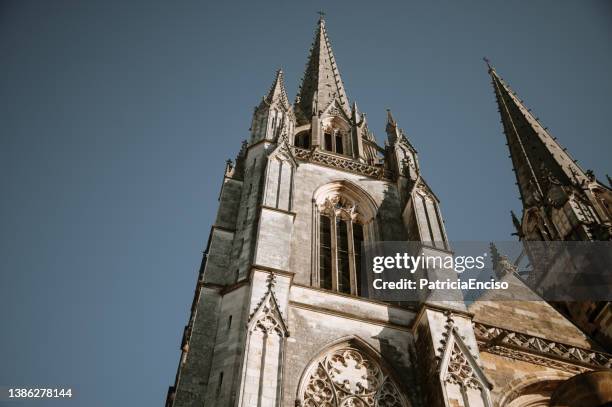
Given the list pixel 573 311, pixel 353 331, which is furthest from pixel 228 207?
pixel 573 311

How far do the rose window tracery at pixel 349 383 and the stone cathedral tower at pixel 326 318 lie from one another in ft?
0.07

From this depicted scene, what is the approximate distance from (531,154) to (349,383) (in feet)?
71.1

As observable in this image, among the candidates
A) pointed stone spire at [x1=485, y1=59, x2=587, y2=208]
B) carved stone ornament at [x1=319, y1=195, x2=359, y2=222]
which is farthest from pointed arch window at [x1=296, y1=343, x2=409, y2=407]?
pointed stone spire at [x1=485, y1=59, x2=587, y2=208]

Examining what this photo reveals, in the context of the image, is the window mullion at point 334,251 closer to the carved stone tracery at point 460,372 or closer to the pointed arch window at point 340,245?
the pointed arch window at point 340,245

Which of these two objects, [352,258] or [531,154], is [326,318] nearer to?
[352,258]

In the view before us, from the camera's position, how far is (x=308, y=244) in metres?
14.7

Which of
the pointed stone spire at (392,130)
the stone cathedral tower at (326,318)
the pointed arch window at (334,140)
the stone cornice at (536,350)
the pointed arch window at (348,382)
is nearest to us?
the stone cathedral tower at (326,318)

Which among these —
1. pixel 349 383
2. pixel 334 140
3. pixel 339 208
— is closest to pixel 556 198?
pixel 334 140

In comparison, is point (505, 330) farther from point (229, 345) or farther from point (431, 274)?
point (229, 345)

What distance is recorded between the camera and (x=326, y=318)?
474 inches

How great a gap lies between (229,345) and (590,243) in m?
14.6

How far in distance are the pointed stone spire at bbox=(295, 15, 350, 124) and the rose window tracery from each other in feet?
45.2

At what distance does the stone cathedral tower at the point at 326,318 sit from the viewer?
10391mm

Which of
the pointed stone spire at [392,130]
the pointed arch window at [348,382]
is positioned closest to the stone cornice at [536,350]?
the pointed arch window at [348,382]
